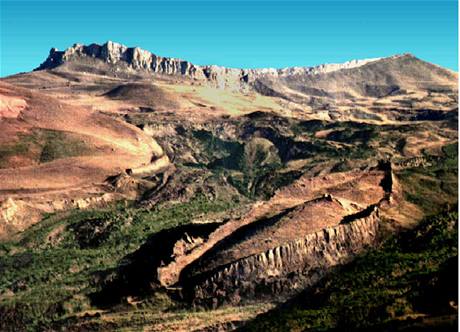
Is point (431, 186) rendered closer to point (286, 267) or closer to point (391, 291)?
point (286, 267)

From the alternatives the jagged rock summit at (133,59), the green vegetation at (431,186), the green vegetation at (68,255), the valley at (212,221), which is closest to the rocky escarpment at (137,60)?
the jagged rock summit at (133,59)

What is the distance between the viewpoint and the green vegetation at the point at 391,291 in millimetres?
21203

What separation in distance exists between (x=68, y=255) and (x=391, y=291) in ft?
83.0

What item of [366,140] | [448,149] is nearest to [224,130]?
[366,140]

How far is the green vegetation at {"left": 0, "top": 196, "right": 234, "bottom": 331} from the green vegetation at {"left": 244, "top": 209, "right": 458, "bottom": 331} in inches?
536

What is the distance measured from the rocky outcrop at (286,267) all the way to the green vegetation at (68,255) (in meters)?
6.66

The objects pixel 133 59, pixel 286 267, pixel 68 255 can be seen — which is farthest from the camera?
pixel 133 59

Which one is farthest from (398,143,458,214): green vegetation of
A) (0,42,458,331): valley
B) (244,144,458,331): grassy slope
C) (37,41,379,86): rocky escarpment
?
(37,41,379,86): rocky escarpment

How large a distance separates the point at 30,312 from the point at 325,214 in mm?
15757

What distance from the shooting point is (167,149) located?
3356 inches

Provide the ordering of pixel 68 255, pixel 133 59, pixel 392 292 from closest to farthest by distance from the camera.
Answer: pixel 392 292 → pixel 68 255 → pixel 133 59

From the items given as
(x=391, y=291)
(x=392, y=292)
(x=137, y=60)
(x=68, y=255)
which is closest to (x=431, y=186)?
(x=391, y=291)

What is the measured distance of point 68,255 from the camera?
149ft

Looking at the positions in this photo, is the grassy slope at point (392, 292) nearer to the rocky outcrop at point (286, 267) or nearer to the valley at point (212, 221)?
the valley at point (212, 221)
